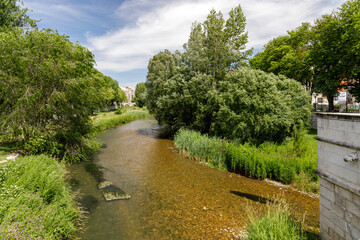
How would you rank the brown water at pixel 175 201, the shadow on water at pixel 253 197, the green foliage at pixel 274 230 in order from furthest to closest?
the shadow on water at pixel 253 197 → the brown water at pixel 175 201 → the green foliage at pixel 274 230

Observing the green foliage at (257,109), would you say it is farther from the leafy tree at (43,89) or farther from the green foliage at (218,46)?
the leafy tree at (43,89)

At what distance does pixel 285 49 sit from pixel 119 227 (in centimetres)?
3076

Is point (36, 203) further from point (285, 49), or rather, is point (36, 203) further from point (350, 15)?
point (285, 49)

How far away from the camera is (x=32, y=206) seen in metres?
5.20

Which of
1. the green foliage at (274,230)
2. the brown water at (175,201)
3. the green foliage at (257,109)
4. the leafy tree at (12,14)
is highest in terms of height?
the leafy tree at (12,14)

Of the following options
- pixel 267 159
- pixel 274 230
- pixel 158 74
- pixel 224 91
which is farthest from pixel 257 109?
pixel 158 74

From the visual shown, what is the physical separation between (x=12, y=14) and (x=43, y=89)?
16.8 meters

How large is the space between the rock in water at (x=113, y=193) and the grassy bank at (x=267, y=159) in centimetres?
628

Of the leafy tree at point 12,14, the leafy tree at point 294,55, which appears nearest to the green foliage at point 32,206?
the leafy tree at point 12,14

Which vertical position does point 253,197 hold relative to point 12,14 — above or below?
below

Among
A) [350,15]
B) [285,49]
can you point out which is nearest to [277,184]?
[350,15]

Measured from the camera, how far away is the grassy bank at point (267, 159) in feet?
31.3

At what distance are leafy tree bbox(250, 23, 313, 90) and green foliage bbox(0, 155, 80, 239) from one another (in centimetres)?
2797

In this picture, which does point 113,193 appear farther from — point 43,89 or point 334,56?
point 334,56
